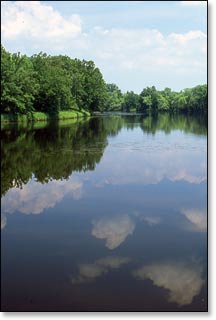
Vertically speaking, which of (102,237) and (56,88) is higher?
(56,88)

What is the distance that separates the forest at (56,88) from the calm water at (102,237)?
26.8 m

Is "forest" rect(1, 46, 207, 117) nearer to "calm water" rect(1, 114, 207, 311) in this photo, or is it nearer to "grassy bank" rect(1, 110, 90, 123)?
"grassy bank" rect(1, 110, 90, 123)

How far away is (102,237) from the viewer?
9.63m

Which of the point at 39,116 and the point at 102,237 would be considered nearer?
the point at 102,237

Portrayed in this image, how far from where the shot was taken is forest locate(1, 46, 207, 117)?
44469 millimetres

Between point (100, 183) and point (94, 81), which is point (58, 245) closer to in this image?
point (100, 183)

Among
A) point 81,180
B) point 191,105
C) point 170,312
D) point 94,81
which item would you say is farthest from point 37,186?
point 191,105

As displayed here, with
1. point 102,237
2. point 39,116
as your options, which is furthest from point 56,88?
point 102,237

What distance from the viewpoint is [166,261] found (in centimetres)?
834

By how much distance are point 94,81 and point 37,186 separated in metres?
72.0

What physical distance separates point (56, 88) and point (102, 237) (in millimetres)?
50696

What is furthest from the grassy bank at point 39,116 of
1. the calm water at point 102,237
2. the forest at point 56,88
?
the calm water at point 102,237

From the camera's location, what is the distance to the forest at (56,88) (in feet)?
146

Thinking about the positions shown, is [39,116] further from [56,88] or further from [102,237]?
[102,237]
